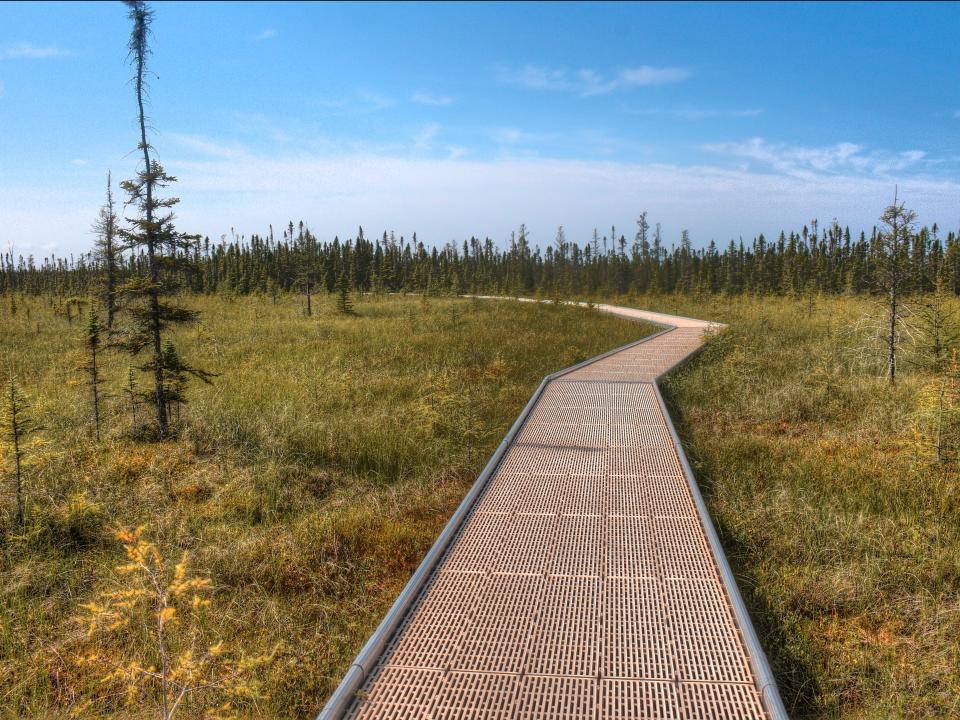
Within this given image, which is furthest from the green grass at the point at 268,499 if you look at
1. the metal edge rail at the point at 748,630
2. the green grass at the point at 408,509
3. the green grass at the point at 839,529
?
the green grass at the point at 839,529

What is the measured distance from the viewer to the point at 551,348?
14.6 m

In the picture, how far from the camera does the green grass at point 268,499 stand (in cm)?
382

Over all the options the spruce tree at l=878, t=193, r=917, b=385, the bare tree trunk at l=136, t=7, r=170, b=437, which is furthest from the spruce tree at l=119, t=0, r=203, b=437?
the spruce tree at l=878, t=193, r=917, b=385

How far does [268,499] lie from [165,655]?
127 inches

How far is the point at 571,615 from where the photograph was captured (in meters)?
3.40

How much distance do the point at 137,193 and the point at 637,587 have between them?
797 centimetres

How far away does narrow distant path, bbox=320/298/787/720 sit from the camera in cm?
271

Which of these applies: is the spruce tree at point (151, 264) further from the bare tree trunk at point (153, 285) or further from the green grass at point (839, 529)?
the green grass at point (839, 529)

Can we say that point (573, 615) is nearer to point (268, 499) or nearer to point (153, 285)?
point (268, 499)

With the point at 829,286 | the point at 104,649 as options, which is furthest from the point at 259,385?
the point at 829,286

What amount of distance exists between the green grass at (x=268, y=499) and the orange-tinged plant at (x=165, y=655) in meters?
0.09

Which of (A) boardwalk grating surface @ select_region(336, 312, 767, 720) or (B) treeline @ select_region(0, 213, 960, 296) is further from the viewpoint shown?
(B) treeline @ select_region(0, 213, 960, 296)

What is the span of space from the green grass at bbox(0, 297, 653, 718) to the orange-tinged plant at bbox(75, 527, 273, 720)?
90mm

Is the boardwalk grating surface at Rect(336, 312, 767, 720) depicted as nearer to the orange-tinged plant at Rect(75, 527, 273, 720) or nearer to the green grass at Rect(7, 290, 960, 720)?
the green grass at Rect(7, 290, 960, 720)
